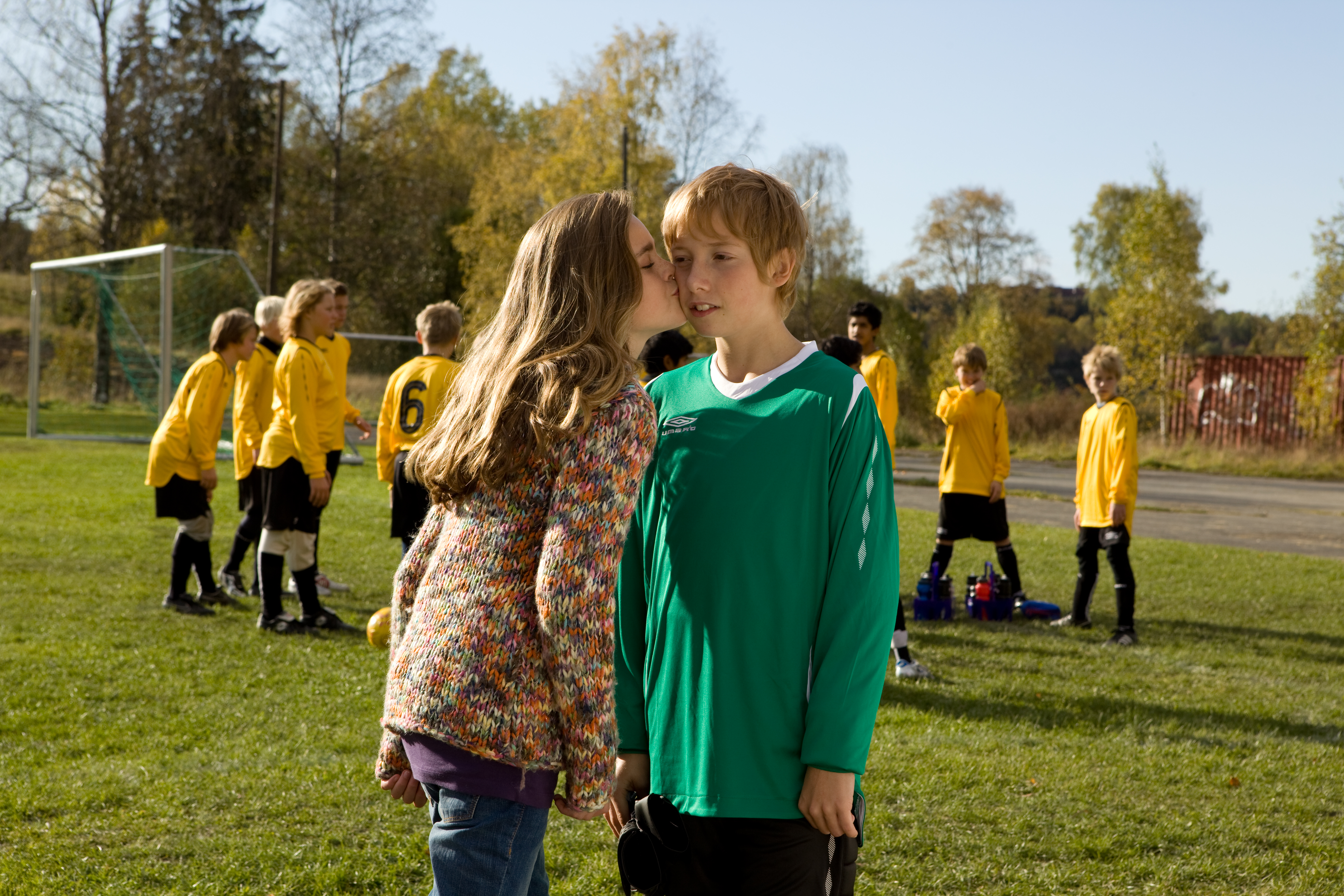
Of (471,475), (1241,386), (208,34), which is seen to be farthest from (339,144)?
(471,475)

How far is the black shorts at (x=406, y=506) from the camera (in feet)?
21.3

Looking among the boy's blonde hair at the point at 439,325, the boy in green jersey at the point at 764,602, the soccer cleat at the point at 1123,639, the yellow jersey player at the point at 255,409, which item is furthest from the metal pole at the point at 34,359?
the boy in green jersey at the point at 764,602

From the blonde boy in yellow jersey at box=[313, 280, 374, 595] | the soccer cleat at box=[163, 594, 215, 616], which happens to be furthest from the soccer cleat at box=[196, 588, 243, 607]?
the blonde boy in yellow jersey at box=[313, 280, 374, 595]

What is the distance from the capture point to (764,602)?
79.3 inches

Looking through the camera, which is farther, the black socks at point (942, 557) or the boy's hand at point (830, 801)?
the black socks at point (942, 557)

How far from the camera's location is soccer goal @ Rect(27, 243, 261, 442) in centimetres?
2150

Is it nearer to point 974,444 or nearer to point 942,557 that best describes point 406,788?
point 942,557

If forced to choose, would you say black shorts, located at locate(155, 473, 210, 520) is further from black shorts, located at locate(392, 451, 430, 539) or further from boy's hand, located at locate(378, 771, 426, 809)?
boy's hand, located at locate(378, 771, 426, 809)

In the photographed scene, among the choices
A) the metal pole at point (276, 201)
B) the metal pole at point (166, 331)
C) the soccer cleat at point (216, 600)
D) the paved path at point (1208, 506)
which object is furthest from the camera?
the metal pole at point (276, 201)

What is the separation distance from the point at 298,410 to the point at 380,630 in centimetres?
364

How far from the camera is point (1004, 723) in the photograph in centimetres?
576

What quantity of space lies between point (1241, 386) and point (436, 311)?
31.4 meters

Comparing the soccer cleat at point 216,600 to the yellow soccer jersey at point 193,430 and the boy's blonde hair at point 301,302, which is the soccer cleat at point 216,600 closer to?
the yellow soccer jersey at point 193,430

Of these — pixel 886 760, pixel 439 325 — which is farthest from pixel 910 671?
pixel 439 325
